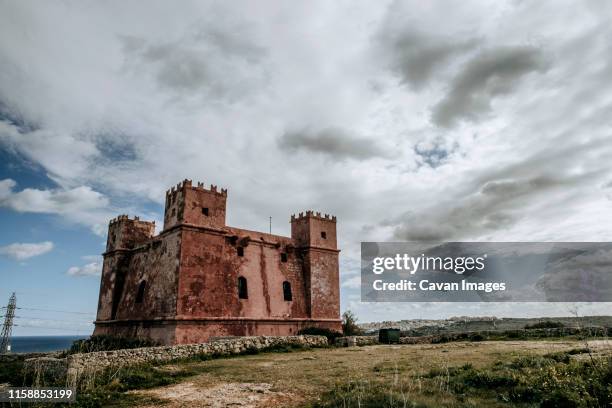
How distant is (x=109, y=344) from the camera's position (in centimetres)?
2325

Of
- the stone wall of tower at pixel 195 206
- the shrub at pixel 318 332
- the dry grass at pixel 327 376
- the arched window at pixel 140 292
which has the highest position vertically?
the stone wall of tower at pixel 195 206

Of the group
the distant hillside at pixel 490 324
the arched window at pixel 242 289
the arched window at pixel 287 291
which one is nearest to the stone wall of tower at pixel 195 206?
the arched window at pixel 242 289

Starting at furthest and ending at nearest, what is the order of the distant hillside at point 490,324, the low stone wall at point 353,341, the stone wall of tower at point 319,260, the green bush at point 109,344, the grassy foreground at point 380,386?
the distant hillside at point 490,324 → the stone wall of tower at point 319,260 → the low stone wall at point 353,341 → the green bush at point 109,344 → the grassy foreground at point 380,386

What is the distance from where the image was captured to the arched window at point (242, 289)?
2489cm

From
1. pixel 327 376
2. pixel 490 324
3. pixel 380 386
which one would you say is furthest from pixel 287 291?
pixel 490 324

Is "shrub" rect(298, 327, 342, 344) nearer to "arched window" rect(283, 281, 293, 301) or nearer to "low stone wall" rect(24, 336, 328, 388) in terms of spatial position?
"arched window" rect(283, 281, 293, 301)

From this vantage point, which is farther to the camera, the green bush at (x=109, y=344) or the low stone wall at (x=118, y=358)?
the green bush at (x=109, y=344)

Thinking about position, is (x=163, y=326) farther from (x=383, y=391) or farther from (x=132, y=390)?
(x=383, y=391)

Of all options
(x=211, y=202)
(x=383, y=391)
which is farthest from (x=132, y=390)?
(x=211, y=202)

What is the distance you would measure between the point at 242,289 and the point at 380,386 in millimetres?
17089

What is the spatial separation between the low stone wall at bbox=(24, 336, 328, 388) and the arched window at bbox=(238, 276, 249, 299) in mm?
5106

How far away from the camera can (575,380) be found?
7797 millimetres

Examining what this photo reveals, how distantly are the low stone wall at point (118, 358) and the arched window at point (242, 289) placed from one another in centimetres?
511

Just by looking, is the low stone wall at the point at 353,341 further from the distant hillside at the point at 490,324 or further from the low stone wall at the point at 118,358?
the distant hillside at the point at 490,324
